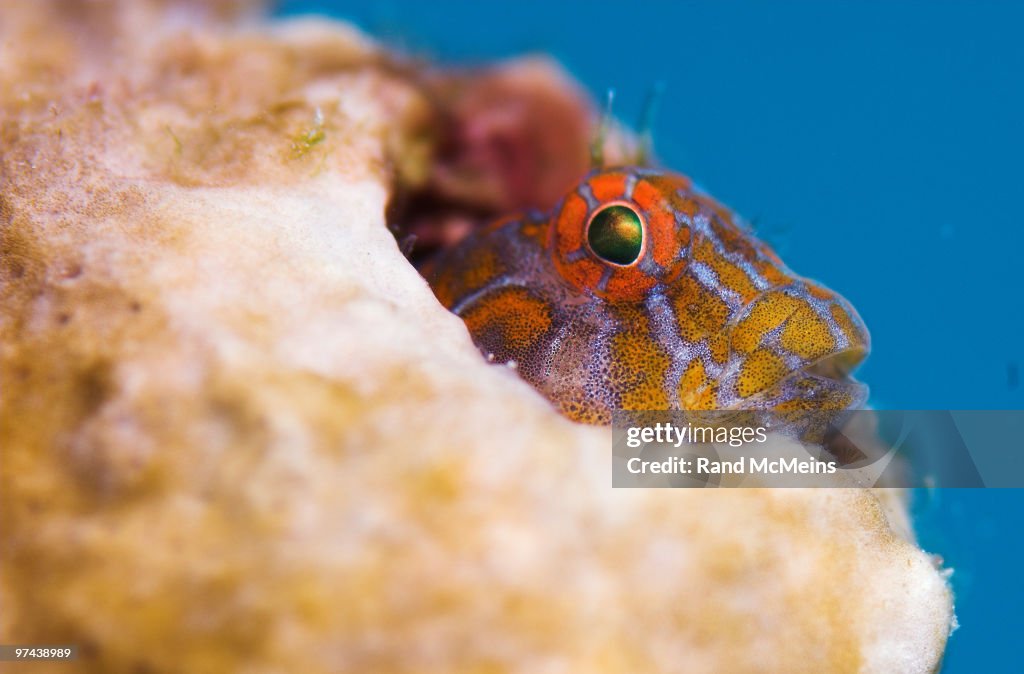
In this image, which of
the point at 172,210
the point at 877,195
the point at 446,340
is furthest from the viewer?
the point at 877,195

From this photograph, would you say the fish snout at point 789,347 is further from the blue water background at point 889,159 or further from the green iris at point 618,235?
the blue water background at point 889,159

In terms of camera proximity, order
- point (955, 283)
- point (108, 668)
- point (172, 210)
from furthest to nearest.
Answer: point (955, 283) < point (172, 210) < point (108, 668)

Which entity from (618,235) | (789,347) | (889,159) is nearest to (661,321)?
(618,235)

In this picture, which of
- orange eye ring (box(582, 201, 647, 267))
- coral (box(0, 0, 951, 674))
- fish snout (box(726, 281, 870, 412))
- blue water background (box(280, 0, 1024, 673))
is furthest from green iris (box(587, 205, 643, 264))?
blue water background (box(280, 0, 1024, 673))

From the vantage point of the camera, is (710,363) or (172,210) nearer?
(172,210)

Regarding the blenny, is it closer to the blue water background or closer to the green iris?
the green iris

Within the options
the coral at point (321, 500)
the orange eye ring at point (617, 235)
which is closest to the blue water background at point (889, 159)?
the coral at point (321, 500)

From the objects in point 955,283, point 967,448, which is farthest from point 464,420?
point 955,283

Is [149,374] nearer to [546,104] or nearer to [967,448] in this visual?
[967,448]
